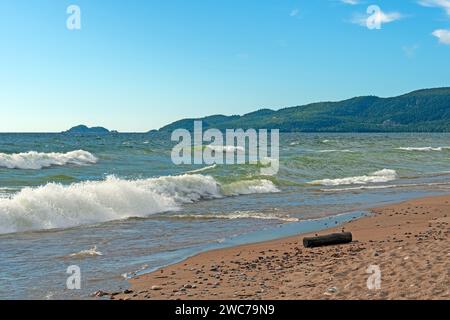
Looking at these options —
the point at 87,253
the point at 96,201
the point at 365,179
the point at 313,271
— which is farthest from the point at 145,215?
the point at 365,179

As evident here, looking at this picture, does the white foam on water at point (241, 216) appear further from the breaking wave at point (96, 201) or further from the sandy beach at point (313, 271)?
the sandy beach at point (313, 271)

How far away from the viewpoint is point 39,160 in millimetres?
43094

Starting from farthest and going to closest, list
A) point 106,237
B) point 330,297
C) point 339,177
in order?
point 339,177, point 106,237, point 330,297

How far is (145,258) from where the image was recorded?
11.5 meters

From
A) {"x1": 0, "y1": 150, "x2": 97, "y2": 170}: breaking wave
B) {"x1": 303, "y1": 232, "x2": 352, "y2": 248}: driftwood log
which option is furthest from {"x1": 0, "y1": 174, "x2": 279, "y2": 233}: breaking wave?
{"x1": 0, "y1": 150, "x2": 97, "y2": 170}: breaking wave

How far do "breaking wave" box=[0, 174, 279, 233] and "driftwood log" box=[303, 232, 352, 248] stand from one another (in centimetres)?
766

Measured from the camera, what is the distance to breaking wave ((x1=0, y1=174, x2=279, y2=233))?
15.8 meters

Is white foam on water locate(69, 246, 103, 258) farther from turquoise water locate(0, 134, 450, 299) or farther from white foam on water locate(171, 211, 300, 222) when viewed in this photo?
white foam on water locate(171, 211, 300, 222)

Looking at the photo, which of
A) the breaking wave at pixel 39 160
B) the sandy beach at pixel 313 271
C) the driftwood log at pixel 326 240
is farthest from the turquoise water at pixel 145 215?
the breaking wave at pixel 39 160

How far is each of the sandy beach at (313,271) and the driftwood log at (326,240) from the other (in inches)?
7.2

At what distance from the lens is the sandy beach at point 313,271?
7.61 meters

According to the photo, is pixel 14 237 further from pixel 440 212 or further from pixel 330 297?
pixel 440 212
